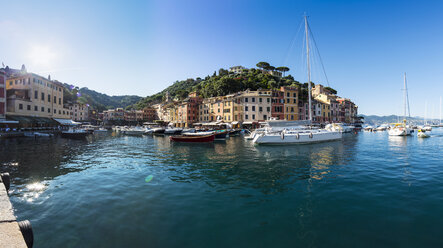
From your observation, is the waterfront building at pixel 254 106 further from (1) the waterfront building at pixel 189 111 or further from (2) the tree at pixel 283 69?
(2) the tree at pixel 283 69

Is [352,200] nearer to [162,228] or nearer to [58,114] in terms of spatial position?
[162,228]

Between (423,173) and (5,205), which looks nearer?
(5,205)

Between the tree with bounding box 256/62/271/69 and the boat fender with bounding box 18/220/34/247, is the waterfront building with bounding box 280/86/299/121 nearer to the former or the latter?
the tree with bounding box 256/62/271/69

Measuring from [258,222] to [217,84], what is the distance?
75589 millimetres

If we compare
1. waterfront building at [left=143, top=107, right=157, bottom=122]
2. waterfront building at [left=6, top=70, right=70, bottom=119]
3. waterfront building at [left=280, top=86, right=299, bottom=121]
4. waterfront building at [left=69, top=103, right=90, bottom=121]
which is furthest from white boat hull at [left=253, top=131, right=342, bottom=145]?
waterfront building at [left=143, top=107, right=157, bottom=122]

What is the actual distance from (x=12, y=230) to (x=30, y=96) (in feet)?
189

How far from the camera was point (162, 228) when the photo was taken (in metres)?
6.01

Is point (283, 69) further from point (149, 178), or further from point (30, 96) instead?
point (149, 178)

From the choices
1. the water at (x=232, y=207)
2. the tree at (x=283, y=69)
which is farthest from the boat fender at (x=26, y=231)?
the tree at (x=283, y=69)

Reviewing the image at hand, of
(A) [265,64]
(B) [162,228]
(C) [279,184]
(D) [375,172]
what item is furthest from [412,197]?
(A) [265,64]

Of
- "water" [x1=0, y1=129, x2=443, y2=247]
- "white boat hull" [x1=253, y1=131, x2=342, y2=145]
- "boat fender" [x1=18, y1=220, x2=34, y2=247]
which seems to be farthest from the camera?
"white boat hull" [x1=253, y1=131, x2=342, y2=145]

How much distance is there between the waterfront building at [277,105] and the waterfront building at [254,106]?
182cm

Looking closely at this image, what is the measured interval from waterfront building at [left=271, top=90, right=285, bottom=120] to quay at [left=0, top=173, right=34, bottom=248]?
2423 inches

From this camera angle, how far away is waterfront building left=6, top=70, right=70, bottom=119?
4103cm
